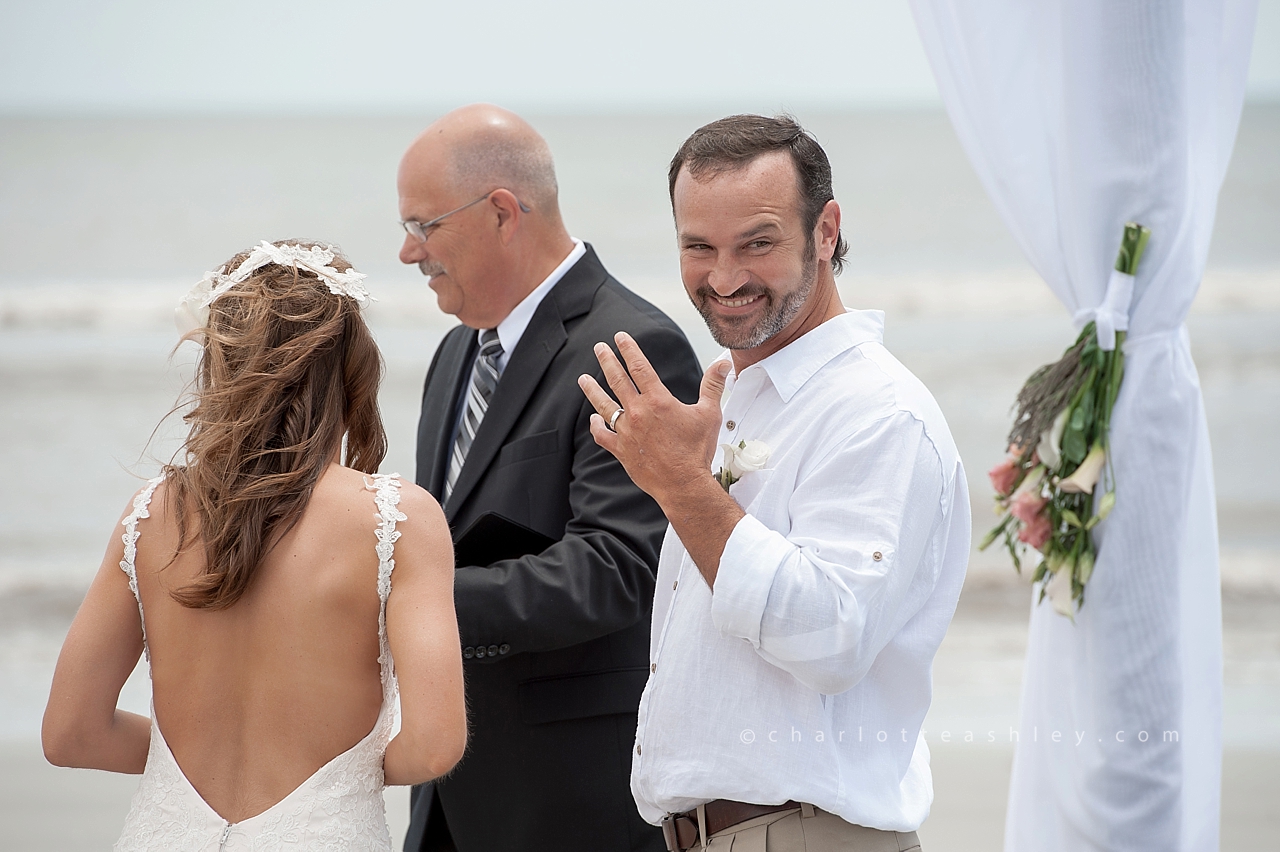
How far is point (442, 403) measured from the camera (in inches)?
124

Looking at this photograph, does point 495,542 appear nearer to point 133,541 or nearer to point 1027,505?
point 133,541

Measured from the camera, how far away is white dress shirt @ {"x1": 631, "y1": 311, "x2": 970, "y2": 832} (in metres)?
1.72

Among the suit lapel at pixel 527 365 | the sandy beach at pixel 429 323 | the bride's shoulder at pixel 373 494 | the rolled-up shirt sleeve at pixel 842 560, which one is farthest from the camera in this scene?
the sandy beach at pixel 429 323

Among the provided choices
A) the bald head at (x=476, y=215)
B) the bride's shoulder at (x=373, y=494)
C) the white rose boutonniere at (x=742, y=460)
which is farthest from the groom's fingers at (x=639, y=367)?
the bald head at (x=476, y=215)

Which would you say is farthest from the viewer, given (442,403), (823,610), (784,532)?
(442,403)

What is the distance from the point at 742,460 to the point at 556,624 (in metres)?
0.71

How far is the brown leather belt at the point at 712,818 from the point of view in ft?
6.22

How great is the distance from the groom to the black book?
1.89ft

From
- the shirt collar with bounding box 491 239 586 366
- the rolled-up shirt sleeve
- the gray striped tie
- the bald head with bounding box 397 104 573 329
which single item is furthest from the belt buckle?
the bald head with bounding box 397 104 573 329

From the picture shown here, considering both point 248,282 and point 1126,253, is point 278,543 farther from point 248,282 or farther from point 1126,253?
point 1126,253

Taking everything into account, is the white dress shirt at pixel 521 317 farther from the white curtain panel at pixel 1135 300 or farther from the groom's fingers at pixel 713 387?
the white curtain panel at pixel 1135 300

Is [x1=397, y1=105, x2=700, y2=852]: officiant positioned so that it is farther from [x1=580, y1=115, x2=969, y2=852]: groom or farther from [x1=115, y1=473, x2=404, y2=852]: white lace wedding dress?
[x1=115, y1=473, x2=404, y2=852]: white lace wedding dress

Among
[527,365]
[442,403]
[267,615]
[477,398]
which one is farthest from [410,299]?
[267,615]

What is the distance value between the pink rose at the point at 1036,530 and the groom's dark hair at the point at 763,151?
625 mm
